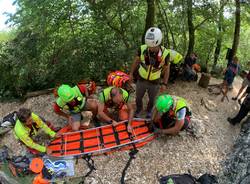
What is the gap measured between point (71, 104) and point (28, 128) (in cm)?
96

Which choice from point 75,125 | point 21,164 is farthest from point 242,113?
point 21,164

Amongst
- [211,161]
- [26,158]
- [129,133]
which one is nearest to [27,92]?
[26,158]

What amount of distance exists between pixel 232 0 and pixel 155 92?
4.93 m

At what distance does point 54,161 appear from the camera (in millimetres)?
5016

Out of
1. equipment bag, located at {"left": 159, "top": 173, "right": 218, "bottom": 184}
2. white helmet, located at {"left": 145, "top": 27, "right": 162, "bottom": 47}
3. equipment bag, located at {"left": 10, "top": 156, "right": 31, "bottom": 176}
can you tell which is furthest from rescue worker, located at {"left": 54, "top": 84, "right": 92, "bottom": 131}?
equipment bag, located at {"left": 159, "top": 173, "right": 218, "bottom": 184}

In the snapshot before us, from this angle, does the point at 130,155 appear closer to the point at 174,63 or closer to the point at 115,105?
the point at 115,105

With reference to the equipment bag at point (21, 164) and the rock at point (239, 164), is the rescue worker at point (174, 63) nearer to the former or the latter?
the rock at point (239, 164)

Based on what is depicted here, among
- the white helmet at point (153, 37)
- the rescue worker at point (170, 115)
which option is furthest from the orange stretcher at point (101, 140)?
the white helmet at point (153, 37)

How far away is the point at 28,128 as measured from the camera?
4945mm

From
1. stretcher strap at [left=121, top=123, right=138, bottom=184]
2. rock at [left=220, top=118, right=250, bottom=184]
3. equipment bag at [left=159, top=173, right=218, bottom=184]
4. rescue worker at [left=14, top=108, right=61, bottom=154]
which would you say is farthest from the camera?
stretcher strap at [left=121, top=123, right=138, bottom=184]

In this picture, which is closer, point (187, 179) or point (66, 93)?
point (187, 179)

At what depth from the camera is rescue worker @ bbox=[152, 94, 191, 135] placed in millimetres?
4988

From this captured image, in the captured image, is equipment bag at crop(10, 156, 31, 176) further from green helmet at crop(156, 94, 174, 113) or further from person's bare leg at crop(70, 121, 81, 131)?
green helmet at crop(156, 94, 174, 113)

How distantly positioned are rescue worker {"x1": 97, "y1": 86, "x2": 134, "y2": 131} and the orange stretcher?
181mm
